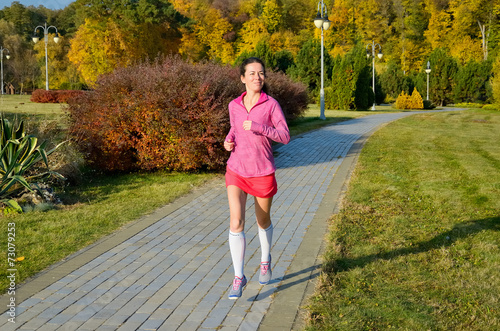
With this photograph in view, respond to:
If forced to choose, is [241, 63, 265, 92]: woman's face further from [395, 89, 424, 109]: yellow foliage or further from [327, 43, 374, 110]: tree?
[395, 89, 424, 109]: yellow foliage

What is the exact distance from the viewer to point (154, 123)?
9.85 meters

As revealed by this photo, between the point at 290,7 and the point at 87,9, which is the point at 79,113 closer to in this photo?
the point at 87,9

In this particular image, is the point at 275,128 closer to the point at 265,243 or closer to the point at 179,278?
the point at 265,243

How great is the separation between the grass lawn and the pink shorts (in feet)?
7.29

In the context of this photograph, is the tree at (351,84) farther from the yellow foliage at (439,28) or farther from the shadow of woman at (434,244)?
the yellow foliage at (439,28)

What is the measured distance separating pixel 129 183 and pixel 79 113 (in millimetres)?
2135

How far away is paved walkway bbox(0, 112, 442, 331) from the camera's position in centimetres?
381

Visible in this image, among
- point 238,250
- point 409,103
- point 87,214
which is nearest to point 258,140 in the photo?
point 238,250

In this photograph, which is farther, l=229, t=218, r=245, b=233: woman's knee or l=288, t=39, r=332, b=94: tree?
l=288, t=39, r=332, b=94: tree

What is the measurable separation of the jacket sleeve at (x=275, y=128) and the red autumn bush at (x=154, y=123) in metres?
5.67

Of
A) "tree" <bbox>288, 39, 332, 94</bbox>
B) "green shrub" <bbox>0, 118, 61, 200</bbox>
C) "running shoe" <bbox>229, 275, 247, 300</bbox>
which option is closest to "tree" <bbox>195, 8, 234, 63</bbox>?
"tree" <bbox>288, 39, 332, 94</bbox>

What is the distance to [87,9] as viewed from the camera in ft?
171

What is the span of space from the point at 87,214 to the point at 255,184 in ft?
12.0

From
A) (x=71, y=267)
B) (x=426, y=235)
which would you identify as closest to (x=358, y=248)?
(x=426, y=235)
